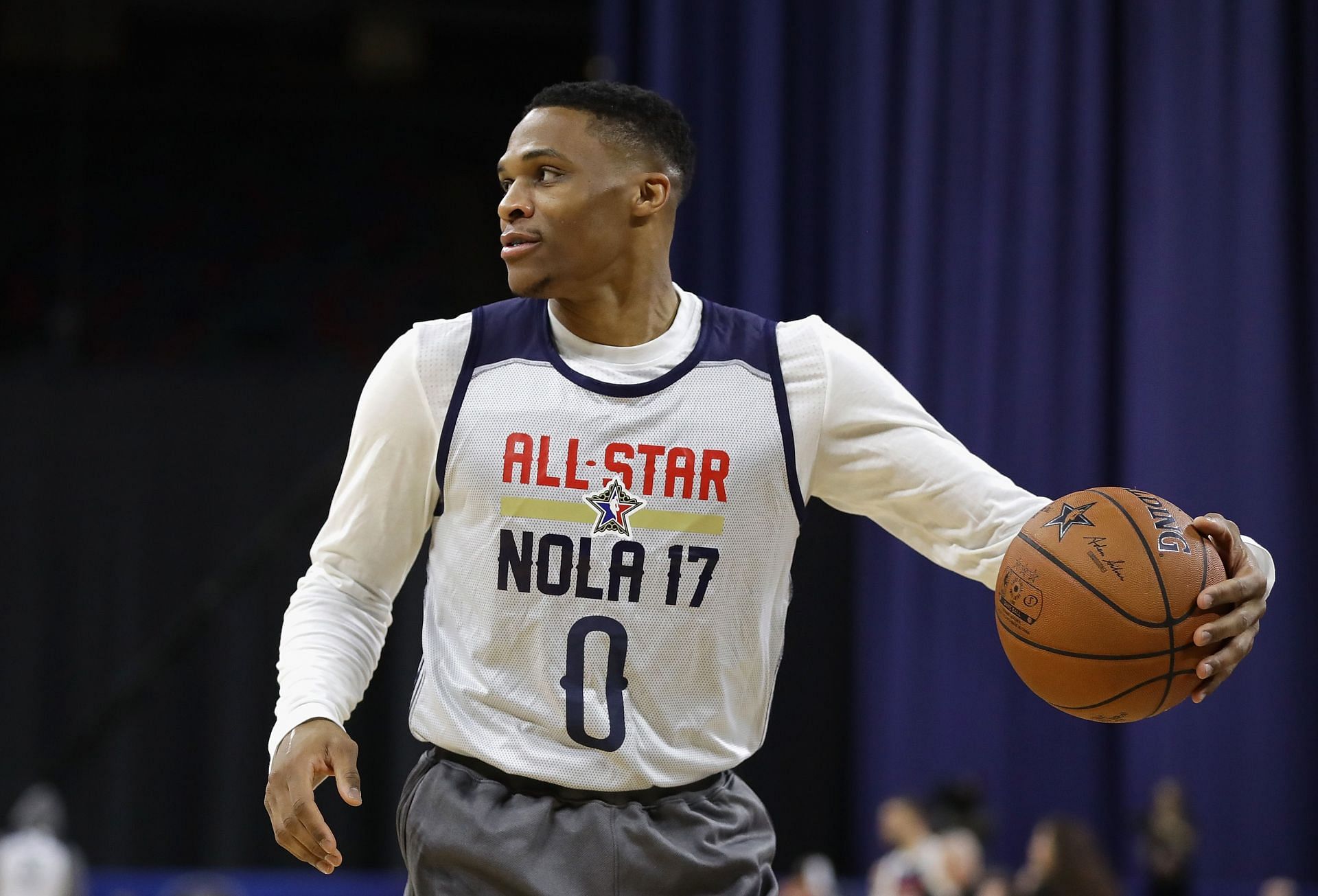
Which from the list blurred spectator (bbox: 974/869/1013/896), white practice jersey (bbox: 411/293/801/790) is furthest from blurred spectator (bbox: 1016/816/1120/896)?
white practice jersey (bbox: 411/293/801/790)

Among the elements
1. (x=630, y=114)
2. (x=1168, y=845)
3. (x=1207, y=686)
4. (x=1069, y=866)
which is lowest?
(x=1168, y=845)

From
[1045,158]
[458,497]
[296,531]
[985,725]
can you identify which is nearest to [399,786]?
[296,531]

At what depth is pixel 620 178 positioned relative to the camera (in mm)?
2189

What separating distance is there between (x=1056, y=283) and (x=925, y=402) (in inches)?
33.6

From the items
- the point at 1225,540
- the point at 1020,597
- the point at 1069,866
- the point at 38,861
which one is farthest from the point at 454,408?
the point at 38,861

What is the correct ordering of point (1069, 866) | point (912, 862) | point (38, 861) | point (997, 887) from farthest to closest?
point (38, 861) → point (912, 862) → point (997, 887) → point (1069, 866)

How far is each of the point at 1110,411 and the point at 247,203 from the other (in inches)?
197

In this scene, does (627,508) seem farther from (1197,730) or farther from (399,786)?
(1197,730)

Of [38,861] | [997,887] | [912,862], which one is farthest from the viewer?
[38,861]

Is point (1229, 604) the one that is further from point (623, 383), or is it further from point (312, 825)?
point (312, 825)

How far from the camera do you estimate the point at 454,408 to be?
2.10m

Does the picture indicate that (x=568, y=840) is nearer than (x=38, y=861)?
Yes

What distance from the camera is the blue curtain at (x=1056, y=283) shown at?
7.48 meters

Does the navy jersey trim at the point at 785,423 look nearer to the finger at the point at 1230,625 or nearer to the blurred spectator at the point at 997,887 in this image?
the finger at the point at 1230,625
